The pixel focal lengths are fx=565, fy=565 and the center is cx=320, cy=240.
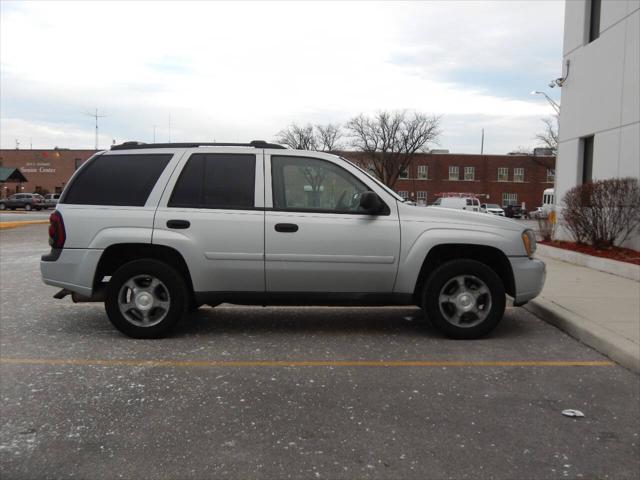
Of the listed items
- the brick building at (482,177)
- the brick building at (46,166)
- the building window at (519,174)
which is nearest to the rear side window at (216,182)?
the brick building at (482,177)

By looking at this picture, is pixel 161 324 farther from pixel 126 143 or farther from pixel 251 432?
pixel 251 432

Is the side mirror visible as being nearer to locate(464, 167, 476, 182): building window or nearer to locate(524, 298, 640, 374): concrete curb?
locate(524, 298, 640, 374): concrete curb

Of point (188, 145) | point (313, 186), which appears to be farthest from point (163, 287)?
point (313, 186)

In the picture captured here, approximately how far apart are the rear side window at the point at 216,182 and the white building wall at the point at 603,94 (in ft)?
30.3

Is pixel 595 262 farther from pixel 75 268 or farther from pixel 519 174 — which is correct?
pixel 519 174

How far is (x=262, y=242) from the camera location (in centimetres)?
566

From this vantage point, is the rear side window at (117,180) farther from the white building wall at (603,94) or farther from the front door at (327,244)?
the white building wall at (603,94)

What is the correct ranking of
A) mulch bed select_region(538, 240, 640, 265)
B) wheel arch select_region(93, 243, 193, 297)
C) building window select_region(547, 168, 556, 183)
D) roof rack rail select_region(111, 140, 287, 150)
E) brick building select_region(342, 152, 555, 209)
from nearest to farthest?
wheel arch select_region(93, 243, 193, 297)
roof rack rail select_region(111, 140, 287, 150)
mulch bed select_region(538, 240, 640, 265)
building window select_region(547, 168, 556, 183)
brick building select_region(342, 152, 555, 209)

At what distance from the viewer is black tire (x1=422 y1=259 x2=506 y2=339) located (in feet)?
18.8

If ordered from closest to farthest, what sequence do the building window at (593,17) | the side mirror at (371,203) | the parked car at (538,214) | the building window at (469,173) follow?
the side mirror at (371,203) → the building window at (593,17) → the parked car at (538,214) → the building window at (469,173)

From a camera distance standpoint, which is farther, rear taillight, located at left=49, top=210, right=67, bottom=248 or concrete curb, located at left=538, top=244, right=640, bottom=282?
concrete curb, located at left=538, top=244, right=640, bottom=282

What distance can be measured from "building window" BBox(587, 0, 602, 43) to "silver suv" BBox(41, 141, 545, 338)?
10.9 metres

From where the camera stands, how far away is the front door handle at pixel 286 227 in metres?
5.65

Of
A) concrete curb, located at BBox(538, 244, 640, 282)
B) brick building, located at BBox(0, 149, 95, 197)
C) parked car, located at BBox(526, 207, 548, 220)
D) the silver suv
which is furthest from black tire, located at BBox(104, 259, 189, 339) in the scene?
brick building, located at BBox(0, 149, 95, 197)
